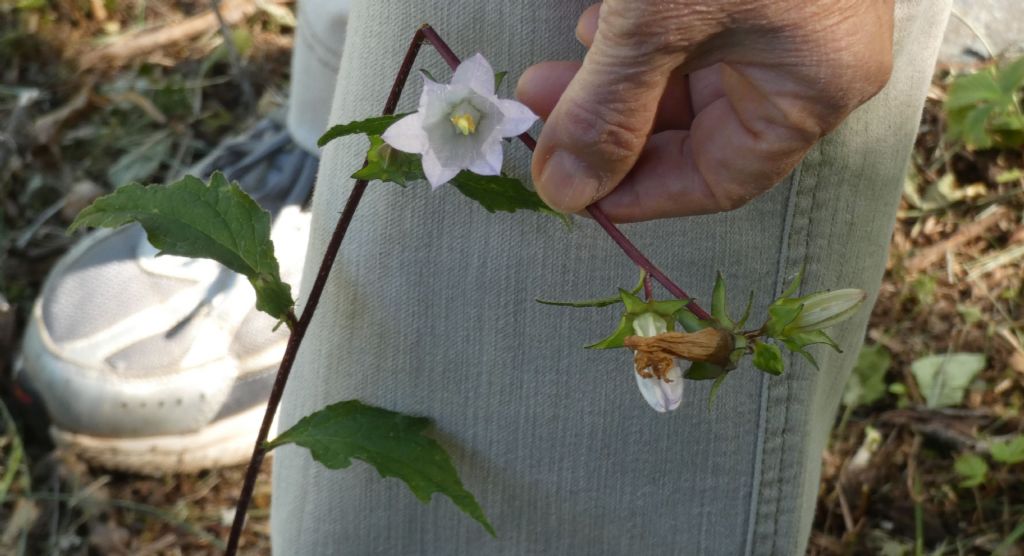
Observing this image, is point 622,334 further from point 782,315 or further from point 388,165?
point 388,165

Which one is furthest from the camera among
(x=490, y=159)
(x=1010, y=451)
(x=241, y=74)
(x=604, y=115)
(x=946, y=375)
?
(x=241, y=74)

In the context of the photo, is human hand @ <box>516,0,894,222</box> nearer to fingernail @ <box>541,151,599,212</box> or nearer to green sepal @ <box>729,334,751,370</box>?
fingernail @ <box>541,151,599,212</box>

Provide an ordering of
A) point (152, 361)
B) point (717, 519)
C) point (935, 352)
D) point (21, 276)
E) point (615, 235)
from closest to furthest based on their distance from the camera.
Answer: point (615, 235) → point (717, 519) → point (152, 361) → point (935, 352) → point (21, 276)

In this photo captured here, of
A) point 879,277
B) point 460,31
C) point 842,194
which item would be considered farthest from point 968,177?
point 460,31

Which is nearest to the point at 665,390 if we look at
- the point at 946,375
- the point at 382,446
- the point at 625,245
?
the point at 625,245

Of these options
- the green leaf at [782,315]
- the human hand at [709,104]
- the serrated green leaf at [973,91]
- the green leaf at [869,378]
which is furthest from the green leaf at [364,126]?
the serrated green leaf at [973,91]

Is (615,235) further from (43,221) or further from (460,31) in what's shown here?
(43,221)

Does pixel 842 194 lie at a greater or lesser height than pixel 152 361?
greater
